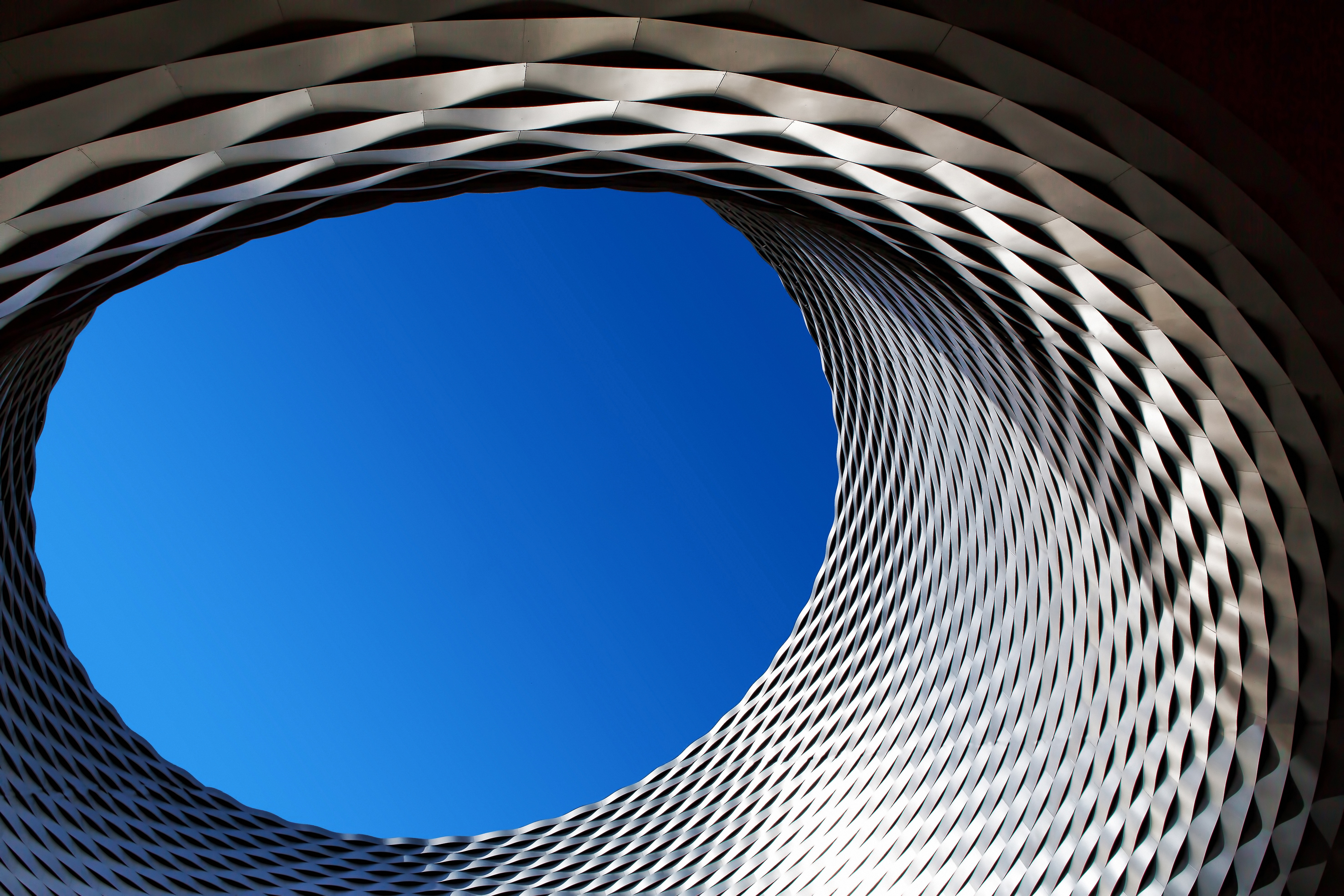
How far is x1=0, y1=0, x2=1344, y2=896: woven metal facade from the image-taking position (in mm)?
8555

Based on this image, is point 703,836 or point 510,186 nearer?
point 510,186

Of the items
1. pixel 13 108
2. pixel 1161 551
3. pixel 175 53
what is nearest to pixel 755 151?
pixel 175 53

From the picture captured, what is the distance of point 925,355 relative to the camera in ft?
79.5

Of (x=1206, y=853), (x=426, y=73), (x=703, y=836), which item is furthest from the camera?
(x=703, y=836)

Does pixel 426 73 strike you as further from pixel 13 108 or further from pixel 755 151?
pixel 755 151

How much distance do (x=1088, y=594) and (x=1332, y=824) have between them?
21.5 feet

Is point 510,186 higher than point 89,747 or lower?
higher

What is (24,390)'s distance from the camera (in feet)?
71.6

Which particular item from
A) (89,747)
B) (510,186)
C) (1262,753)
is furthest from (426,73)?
(89,747)

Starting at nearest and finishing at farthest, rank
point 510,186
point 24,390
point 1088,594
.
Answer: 1. point 510,186
2. point 1088,594
3. point 24,390

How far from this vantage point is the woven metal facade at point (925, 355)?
8555mm

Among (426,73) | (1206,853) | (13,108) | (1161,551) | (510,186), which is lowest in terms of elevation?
(1206,853)

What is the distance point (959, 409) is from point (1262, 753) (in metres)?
11.8

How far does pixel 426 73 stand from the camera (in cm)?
879
